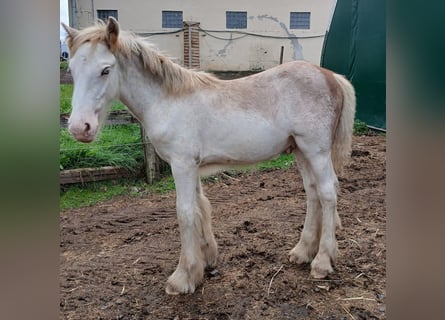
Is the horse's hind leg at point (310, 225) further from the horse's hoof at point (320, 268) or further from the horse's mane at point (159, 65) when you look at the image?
the horse's mane at point (159, 65)

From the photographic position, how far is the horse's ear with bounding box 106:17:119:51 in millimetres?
2146

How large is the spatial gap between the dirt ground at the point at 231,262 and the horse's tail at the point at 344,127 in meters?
0.77

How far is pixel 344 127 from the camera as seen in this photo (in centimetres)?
271

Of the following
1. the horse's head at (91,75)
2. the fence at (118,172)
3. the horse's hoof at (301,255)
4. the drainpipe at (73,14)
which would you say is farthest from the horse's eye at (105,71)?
the drainpipe at (73,14)

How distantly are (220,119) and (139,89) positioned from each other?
1.80 ft

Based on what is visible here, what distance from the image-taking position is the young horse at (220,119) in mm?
2402

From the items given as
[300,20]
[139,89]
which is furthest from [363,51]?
[300,20]

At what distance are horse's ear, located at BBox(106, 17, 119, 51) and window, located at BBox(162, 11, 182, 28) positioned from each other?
15.5m

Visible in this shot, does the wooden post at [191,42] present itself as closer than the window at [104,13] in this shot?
Yes

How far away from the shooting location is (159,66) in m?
2.44

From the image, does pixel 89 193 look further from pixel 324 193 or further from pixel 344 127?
pixel 344 127

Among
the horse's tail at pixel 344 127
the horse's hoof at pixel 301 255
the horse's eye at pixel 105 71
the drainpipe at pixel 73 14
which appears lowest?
the horse's hoof at pixel 301 255
